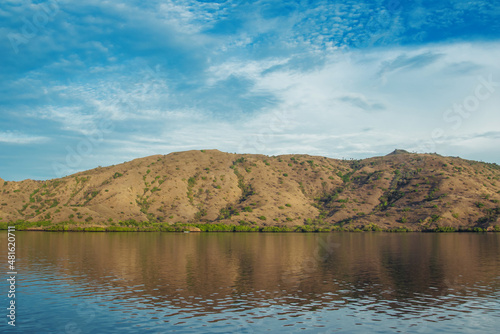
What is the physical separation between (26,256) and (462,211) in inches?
7390

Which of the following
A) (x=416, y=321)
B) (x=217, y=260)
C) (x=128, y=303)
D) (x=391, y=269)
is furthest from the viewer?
(x=217, y=260)

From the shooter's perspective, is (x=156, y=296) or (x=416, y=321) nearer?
(x=416, y=321)

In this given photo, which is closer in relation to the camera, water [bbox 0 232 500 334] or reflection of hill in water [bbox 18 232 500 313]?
water [bbox 0 232 500 334]

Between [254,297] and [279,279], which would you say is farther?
[279,279]

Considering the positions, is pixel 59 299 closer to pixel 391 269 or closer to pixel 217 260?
pixel 217 260

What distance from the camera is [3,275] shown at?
169ft

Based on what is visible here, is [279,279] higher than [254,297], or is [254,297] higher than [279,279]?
[254,297]

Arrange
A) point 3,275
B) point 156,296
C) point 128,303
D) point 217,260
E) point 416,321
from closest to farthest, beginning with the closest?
1. point 416,321
2. point 128,303
3. point 156,296
4. point 3,275
5. point 217,260

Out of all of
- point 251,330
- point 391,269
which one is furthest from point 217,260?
point 251,330

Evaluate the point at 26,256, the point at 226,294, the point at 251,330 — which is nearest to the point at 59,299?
the point at 226,294

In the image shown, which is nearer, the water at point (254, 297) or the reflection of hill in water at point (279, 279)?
the water at point (254, 297)

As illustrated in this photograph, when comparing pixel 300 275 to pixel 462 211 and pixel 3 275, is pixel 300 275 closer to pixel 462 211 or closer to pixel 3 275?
pixel 3 275

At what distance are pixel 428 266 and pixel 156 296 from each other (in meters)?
44.3

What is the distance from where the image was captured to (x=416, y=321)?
31.7 metres
